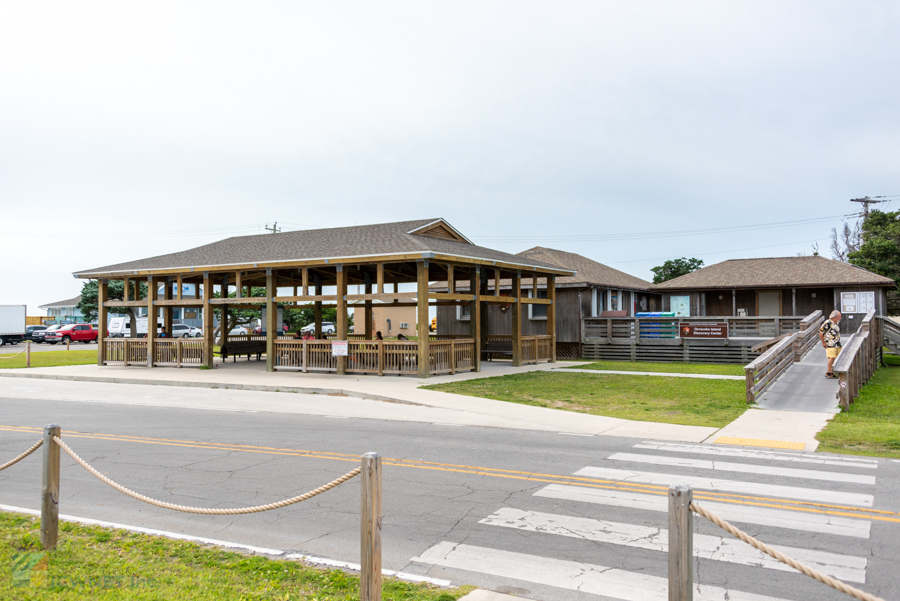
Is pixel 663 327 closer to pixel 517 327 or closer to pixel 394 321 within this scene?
pixel 517 327

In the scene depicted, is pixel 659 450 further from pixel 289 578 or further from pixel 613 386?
pixel 613 386

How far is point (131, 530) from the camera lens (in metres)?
6.05

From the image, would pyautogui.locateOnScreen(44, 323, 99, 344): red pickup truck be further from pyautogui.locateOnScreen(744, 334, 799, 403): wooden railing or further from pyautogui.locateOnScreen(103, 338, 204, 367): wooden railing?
pyautogui.locateOnScreen(744, 334, 799, 403): wooden railing

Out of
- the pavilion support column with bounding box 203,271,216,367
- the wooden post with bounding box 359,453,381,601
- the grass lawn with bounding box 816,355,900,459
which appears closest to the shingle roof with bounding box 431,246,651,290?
the pavilion support column with bounding box 203,271,216,367

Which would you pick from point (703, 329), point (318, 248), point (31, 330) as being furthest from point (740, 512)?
point (31, 330)

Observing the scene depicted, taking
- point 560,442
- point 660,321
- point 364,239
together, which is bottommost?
point 560,442

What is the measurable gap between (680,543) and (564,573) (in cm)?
158

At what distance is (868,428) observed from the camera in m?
11.3

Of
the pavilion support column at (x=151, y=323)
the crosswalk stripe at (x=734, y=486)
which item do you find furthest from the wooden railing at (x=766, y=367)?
the pavilion support column at (x=151, y=323)

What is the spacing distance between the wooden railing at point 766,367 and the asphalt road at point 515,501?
5343mm

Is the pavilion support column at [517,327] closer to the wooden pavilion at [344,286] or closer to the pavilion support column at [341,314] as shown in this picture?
the wooden pavilion at [344,286]

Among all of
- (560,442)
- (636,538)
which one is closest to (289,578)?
(636,538)

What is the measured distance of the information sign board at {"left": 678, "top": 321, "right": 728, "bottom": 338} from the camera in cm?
2630

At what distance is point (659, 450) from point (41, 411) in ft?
42.3
